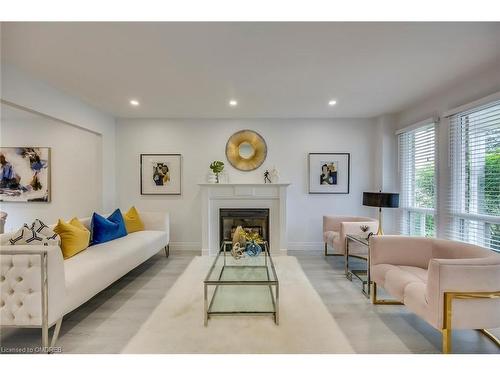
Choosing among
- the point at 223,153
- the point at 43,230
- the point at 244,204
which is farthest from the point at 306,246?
the point at 43,230

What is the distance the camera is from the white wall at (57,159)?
14.8ft

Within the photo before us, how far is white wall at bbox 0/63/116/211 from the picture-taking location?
2.61 m

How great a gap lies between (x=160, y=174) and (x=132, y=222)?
107 centimetres

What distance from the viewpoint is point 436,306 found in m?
1.76

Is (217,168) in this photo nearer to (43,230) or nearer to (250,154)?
(250,154)

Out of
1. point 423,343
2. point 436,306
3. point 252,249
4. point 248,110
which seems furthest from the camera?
point 248,110

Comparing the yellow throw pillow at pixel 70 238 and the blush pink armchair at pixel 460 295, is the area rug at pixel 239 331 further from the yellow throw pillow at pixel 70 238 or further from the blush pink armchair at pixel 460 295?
the yellow throw pillow at pixel 70 238

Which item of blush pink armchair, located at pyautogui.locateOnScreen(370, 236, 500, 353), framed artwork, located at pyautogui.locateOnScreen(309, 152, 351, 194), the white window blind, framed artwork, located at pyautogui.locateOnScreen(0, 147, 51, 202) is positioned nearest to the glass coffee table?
blush pink armchair, located at pyautogui.locateOnScreen(370, 236, 500, 353)

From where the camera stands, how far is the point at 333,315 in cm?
236

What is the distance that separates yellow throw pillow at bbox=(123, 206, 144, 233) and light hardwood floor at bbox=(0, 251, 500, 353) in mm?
975
